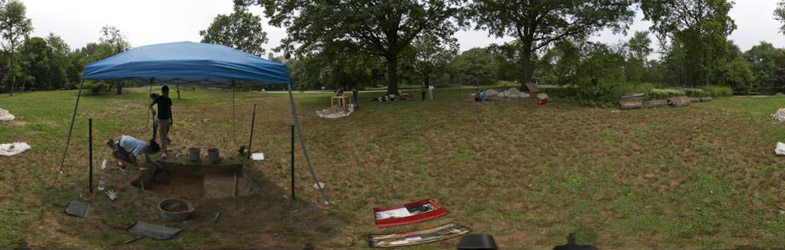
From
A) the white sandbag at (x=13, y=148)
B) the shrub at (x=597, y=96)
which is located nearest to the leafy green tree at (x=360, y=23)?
the shrub at (x=597, y=96)

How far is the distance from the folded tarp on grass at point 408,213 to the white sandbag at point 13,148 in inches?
335

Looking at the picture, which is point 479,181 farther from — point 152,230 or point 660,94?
point 660,94

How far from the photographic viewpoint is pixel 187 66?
295 inches

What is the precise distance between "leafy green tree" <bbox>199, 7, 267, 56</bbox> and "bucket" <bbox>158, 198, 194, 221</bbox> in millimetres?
60559

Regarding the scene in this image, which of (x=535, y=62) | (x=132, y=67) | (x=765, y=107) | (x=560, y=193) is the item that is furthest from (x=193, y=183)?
(x=535, y=62)

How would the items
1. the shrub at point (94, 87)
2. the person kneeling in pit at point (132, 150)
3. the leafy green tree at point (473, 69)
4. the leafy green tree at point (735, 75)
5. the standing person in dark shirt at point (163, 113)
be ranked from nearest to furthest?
the person kneeling in pit at point (132, 150), the standing person in dark shirt at point (163, 113), the shrub at point (94, 87), the leafy green tree at point (735, 75), the leafy green tree at point (473, 69)

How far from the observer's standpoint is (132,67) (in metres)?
7.59

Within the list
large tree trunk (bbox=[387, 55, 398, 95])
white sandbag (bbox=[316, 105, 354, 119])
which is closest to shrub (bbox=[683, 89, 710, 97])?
large tree trunk (bbox=[387, 55, 398, 95])

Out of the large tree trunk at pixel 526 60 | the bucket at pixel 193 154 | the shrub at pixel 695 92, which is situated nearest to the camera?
the bucket at pixel 193 154

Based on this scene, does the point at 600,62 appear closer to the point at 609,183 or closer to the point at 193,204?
the point at 609,183

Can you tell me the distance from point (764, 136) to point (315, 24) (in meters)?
18.8

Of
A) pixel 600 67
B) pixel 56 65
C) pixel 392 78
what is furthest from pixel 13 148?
pixel 56 65

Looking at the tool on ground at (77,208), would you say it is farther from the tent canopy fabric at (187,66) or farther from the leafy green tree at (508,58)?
the leafy green tree at (508,58)

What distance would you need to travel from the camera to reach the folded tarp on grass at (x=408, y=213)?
25.0ft
